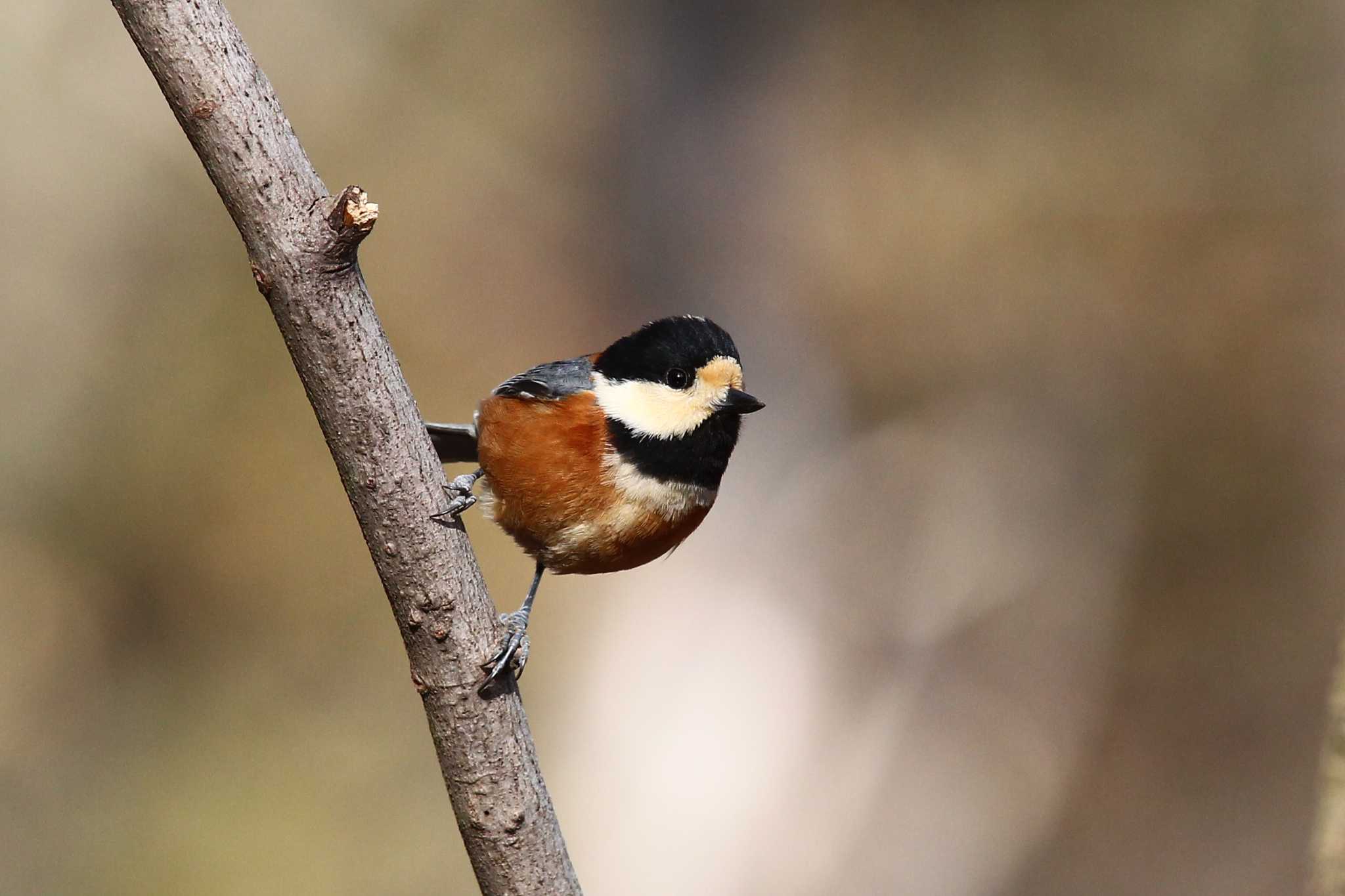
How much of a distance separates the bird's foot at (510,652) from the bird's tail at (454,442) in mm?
1090

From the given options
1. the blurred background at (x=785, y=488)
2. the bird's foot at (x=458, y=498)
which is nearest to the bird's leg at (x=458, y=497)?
the bird's foot at (x=458, y=498)

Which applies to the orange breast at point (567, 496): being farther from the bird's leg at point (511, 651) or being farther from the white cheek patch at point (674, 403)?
the bird's leg at point (511, 651)

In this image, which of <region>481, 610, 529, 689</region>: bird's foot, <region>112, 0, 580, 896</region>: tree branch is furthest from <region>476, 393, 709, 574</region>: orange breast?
<region>112, 0, 580, 896</region>: tree branch

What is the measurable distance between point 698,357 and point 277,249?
4.49 ft

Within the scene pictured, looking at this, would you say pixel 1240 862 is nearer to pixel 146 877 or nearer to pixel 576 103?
pixel 146 877

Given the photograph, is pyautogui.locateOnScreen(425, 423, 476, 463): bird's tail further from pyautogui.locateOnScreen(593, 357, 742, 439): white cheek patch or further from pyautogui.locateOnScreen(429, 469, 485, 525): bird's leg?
pyautogui.locateOnScreen(593, 357, 742, 439): white cheek patch

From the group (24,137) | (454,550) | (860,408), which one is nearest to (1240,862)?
(860,408)

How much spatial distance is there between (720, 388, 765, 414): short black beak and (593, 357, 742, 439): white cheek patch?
0.01m

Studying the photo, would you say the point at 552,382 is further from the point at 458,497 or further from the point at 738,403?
the point at 458,497

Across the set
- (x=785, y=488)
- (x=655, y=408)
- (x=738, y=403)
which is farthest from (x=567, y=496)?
(x=785, y=488)

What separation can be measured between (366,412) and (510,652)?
56cm

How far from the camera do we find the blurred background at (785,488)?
5621 millimetres

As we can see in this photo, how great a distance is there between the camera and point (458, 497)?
7.78 ft

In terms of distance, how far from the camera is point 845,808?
573 cm
